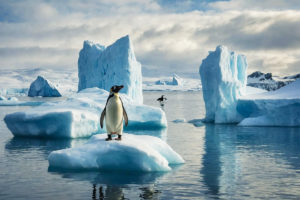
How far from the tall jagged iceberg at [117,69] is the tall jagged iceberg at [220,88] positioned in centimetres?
951

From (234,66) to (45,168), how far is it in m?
21.5

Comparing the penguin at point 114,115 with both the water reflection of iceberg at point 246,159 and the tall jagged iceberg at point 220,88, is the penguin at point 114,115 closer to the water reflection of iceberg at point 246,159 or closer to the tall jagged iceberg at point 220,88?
the water reflection of iceberg at point 246,159

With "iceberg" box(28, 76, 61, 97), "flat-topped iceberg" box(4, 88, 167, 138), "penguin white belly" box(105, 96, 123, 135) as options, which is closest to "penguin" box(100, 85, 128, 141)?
"penguin white belly" box(105, 96, 123, 135)

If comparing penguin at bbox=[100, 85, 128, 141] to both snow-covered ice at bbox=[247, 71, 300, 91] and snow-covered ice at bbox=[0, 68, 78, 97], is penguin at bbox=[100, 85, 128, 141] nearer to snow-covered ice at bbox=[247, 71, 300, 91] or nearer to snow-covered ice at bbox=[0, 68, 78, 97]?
snow-covered ice at bbox=[0, 68, 78, 97]

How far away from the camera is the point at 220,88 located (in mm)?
26109

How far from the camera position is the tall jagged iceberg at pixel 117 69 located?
35.0 metres

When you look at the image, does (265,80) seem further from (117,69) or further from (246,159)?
(246,159)

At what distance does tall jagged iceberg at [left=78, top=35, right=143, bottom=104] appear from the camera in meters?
35.0

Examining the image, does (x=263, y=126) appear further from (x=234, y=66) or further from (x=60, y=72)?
(x=60, y=72)

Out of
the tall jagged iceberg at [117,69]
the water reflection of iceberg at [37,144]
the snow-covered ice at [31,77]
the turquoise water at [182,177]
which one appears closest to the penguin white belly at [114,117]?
the turquoise water at [182,177]

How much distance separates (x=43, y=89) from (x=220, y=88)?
54.7 meters

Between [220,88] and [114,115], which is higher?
[220,88]

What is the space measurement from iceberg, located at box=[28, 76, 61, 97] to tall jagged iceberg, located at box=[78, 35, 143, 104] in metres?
34.4

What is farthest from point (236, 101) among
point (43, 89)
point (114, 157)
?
point (43, 89)
